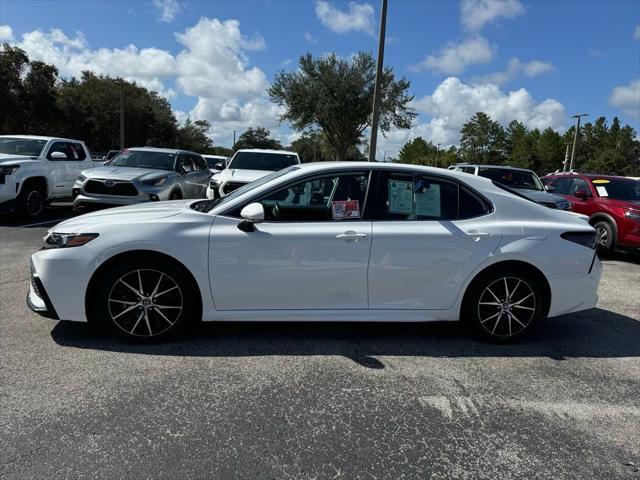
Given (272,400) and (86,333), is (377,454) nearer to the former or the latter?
(272,400)

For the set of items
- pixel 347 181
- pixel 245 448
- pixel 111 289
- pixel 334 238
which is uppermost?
pixel 347 181

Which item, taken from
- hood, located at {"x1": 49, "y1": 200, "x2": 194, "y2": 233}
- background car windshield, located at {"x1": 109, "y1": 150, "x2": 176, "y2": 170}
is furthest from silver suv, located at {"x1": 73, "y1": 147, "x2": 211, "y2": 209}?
hood, located at {"x1": 49, "y1": 200, "x2": 194, "y2": 233}

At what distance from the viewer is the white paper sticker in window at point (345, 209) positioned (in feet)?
13.2

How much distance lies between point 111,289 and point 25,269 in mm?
3268

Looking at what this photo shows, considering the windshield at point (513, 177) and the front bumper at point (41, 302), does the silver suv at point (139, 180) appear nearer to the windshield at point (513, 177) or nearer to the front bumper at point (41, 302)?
the front bumper at point (41, 302)

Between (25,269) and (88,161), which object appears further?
(88,161)

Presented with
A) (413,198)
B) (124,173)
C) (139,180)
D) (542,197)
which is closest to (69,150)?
(124,173)

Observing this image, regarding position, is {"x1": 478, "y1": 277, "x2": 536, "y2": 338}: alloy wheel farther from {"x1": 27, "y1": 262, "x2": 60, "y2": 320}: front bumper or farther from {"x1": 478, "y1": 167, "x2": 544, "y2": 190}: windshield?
{"x1": 478, "y1": 167, "x2": 544, "y2": 190}: windshield

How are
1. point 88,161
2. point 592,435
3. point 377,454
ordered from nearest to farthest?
point 377,454 < point 592,435 < point 88,161

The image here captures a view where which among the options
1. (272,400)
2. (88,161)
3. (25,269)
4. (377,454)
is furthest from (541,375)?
(88,161)

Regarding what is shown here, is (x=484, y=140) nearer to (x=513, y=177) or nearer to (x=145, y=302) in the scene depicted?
(x=513, y=177)

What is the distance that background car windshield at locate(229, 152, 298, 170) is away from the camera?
1093cm

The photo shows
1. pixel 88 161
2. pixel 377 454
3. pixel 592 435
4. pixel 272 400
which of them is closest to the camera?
pixel 377 454

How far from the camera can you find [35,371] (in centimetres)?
343
